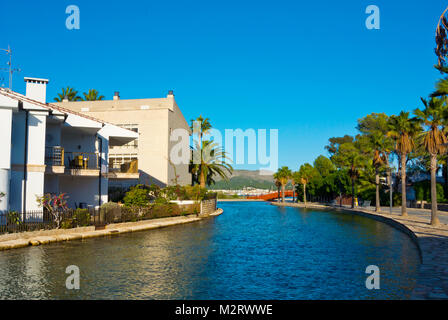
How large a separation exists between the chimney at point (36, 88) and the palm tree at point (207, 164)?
27158 millimetres

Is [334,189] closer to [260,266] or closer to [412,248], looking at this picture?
[412,248]

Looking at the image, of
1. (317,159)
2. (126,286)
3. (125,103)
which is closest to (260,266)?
(126,286)

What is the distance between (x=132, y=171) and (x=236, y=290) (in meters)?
22.7

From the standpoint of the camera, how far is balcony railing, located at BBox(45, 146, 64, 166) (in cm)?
2559

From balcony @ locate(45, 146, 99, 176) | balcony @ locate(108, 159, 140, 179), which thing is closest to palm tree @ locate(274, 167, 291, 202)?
balcony @ locate(108, 159, 140, 179)

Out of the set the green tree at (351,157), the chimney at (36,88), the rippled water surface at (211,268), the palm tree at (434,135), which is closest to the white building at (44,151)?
the chimney at (36,88)

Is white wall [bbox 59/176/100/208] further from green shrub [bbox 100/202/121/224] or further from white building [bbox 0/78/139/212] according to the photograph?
green shrub [bbox 100/202/121/224]

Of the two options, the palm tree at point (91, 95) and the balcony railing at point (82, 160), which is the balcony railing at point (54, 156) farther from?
the palm tree at point (91, 95)

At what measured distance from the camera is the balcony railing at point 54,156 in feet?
84.0

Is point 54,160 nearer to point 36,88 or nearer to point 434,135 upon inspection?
point 36,88

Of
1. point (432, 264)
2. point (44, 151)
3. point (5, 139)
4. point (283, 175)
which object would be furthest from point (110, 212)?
point (283, 175)

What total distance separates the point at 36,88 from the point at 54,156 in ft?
27.6

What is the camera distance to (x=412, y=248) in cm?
1900

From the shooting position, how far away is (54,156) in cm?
2625
